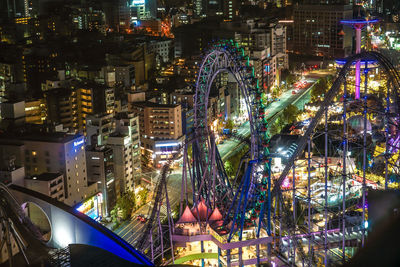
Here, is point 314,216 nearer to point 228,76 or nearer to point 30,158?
point 30,158

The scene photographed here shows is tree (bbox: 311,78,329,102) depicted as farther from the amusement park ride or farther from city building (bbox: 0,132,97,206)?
city building (bbox: 0,132,97,206)

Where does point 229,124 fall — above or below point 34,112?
below

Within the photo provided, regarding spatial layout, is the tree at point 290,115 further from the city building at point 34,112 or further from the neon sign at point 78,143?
the neon sign at point 78,143

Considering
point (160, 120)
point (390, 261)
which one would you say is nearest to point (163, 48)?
point (160, 120)

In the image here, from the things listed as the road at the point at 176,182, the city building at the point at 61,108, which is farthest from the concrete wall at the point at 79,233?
the city building at the point at 61,108

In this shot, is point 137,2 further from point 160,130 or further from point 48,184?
point 48,184

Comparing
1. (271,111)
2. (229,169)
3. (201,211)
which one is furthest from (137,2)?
(201,211)
